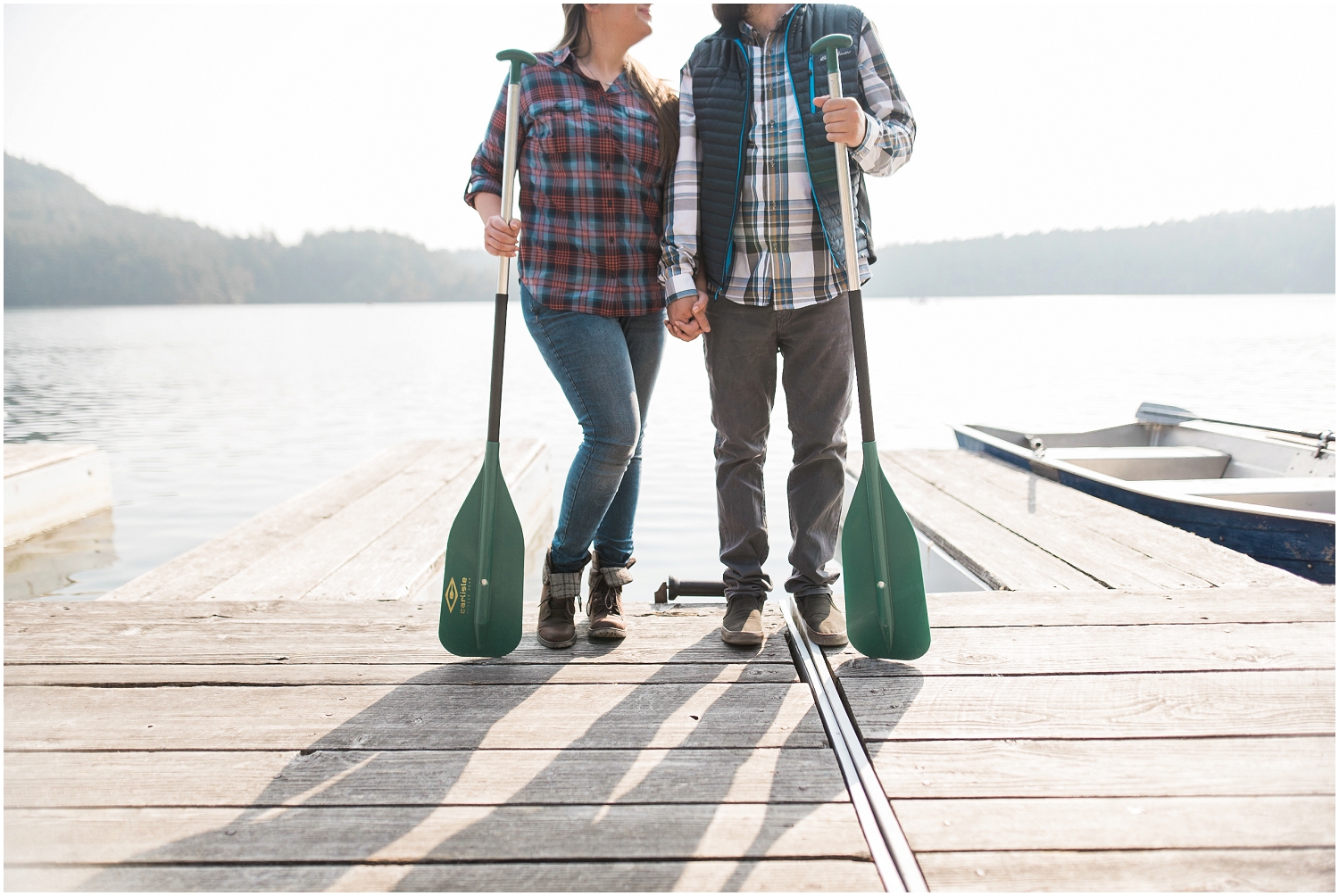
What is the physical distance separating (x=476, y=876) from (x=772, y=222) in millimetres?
1626

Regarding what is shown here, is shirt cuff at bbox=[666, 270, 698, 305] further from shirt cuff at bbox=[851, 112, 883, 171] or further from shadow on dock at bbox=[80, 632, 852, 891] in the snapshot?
shadow on dock at bbox=[80, 632, 852, 891]

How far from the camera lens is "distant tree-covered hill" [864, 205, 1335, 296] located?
188ft

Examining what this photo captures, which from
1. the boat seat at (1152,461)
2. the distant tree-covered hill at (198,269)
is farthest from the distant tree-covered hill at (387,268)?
the boat seat at (1152,461)

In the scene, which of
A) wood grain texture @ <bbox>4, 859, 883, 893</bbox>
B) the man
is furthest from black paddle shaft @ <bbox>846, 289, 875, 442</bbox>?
wood grain texture @ <bbox>4, 859, 883, 893</bbox>

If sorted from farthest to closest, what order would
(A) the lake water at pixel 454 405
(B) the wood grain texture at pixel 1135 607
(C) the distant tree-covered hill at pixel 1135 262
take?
(C) the distant tree-covered hill at pixel 1135 262 < (A) the lake water at pixel 454 405 < (B) the wood grain texture at pixel 1135 607

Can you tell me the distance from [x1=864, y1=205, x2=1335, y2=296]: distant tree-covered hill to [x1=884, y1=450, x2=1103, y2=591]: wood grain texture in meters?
62.7

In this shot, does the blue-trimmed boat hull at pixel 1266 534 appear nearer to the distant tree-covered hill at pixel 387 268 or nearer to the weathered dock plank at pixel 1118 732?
the weathered dock plank at pixel 1118 732

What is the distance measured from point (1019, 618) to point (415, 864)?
1.73 metres

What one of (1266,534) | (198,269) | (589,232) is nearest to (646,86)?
(589,232)

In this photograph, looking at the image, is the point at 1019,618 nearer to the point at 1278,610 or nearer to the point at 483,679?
the point at 1278,610

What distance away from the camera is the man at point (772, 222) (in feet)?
6.86

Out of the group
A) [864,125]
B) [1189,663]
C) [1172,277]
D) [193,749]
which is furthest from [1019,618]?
[1172,277]

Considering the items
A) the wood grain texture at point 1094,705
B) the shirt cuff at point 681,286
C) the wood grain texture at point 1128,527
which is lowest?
the wood grain texture at point 1094,705

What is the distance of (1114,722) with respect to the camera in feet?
5.56
